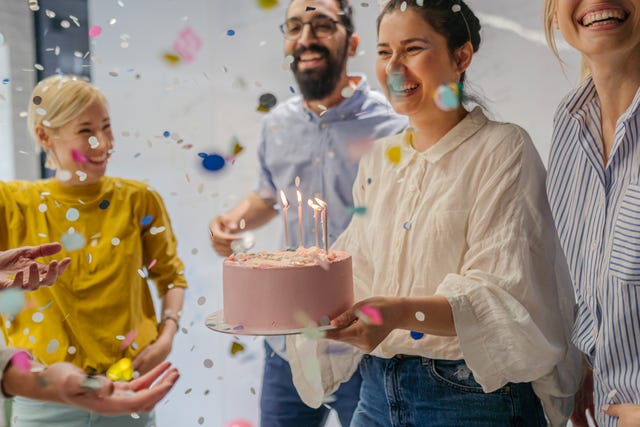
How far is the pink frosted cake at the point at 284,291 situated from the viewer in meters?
1.27

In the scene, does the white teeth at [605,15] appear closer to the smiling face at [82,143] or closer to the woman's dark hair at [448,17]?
the woman's dark hair at [448,17]

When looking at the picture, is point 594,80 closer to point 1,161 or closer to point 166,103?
point 166,103

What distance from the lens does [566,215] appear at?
1306 millimetres

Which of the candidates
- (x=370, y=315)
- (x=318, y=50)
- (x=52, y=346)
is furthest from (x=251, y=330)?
(x=318, y=50)

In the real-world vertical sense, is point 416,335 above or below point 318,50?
below

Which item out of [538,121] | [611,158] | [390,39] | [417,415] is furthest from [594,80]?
[417,415]

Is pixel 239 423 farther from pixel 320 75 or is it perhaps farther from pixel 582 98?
pixel 582 98

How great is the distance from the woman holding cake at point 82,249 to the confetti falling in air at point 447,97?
2.67 ft

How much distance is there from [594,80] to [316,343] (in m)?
0.77

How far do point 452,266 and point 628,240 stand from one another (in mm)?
330

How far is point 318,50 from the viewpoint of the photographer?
188cm

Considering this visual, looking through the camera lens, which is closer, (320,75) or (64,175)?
(64,175)

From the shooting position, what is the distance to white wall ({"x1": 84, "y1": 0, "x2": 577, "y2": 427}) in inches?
99.4

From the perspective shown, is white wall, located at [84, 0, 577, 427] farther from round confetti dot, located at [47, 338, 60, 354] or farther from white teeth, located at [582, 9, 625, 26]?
white teeth, located at [582, 9, 625, 26]
